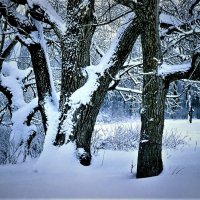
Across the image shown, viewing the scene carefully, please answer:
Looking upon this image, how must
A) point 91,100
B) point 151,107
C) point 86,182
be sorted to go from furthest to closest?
point 91,100
point 151,107
point 86,182

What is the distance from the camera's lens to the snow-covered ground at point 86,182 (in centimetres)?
355

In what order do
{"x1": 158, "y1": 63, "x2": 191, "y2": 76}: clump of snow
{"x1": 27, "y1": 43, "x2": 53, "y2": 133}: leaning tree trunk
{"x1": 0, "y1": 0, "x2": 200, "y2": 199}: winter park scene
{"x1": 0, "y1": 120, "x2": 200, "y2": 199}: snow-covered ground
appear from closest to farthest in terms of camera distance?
{"x1": 0, "y1": 120, "x2": 200, "y2": 199}: snow-covered ground < {"x1": 0, "y1": 0, "x2": 200, "y2": 199}: winter park scene < {"x1": 158, "y1": 63, "x2": 191, "y2": 76}: clump of snow < {"x1": 27, "y1": 43, "x2": 53, "y2": 133}: leaning tree trunk

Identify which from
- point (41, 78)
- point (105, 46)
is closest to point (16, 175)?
point (41, 78)

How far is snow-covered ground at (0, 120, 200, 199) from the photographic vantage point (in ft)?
11.6

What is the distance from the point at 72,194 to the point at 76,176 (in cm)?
98

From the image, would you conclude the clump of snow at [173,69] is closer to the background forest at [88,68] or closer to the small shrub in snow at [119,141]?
the background forest at [88,68]

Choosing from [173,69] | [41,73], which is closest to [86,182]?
[173,69]

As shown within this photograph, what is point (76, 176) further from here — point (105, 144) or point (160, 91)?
point (105, 144)

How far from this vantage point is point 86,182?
4.17 metres

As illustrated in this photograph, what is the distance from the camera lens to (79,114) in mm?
5488

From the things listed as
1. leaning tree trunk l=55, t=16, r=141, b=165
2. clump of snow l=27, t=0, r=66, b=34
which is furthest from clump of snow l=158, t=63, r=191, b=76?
clump of snow l=27, t=0, r=66, b=34

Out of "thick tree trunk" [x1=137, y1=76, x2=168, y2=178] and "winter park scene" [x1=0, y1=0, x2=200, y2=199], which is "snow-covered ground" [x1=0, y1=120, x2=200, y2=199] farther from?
"thick tree trunk" [x1=137, y1=76, x2=168, y2=178]

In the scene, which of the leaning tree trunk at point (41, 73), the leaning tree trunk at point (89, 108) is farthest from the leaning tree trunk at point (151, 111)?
the leaning tree trunk at point (41, 73)

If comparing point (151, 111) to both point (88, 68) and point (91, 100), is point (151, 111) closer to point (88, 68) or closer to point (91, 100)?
point (91, 100)
